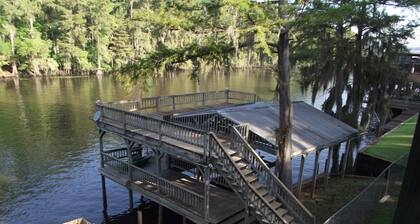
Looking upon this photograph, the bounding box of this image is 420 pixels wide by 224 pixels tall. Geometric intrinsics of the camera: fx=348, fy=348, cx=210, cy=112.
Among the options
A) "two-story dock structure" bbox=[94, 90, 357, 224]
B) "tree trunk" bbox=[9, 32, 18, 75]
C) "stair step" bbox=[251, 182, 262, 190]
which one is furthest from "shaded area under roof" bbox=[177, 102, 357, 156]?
"tree trunk" bbox=[9, 32, 18, 75]

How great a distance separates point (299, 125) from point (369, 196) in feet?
17.1

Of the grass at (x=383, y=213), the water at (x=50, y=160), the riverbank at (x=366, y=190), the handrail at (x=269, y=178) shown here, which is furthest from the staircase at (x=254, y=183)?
the water at (x=50, y=160)

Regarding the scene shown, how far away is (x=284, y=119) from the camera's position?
46.6ft

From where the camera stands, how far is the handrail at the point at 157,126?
14047 mm

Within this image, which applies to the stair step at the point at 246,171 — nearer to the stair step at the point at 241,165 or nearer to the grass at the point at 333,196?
the stair step at the point at 241,165

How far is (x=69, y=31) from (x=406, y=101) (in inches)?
2748

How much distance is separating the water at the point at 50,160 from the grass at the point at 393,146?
5.48 meters

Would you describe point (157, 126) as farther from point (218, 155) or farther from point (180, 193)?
point (218, 155)

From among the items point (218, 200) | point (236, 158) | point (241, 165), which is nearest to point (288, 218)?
point (241, 165)

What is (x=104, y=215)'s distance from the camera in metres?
19.9

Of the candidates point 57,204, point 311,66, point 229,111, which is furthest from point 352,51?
point 57,204

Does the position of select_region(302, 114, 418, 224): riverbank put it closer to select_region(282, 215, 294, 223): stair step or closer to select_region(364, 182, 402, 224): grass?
select_region(364, 182, 402, 224): grass

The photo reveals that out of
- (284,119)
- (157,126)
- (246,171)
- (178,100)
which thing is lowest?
(246,171)

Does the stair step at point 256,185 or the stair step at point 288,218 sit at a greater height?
the stair step at point 256,185
